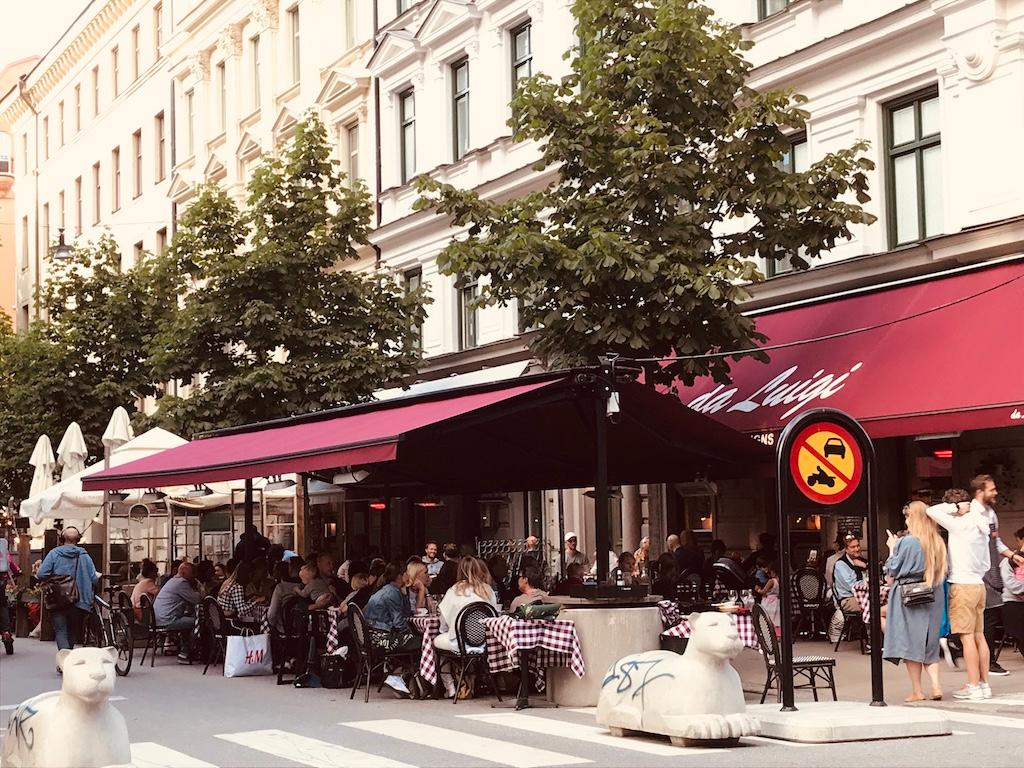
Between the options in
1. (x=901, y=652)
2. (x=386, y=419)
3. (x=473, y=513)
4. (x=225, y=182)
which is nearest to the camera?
(x=901, y=652)

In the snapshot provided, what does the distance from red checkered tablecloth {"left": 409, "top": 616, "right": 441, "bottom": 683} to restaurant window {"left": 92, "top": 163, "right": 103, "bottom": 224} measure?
4209 cm

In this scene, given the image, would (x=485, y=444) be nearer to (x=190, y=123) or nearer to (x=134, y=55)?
(x=190, y=123)

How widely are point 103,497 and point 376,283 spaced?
7045mm

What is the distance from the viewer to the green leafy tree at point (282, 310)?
28578 mm

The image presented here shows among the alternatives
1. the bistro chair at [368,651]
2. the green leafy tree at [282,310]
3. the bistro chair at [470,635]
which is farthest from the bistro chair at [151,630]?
the bistro chair at [470,635]

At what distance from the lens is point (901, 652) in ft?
47.2

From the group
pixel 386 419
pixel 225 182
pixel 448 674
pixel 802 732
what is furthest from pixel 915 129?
pixel 225 182

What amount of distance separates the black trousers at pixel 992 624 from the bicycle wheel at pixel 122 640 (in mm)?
9580

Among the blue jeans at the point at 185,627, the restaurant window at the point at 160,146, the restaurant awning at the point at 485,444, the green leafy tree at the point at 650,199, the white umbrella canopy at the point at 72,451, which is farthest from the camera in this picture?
the restaurant window at the point at 160,146

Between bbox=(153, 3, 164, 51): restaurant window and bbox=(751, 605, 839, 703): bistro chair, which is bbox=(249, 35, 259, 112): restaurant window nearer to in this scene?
bbox=(153, 3, 164, 51): restaurant window

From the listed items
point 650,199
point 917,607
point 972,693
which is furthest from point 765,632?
point 650,199

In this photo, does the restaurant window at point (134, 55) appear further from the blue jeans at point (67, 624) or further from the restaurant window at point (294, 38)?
the blue jeans at point (67, 624)

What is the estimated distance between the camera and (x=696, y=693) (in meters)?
11.9

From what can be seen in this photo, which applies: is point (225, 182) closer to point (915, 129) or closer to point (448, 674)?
point (915, 129)
